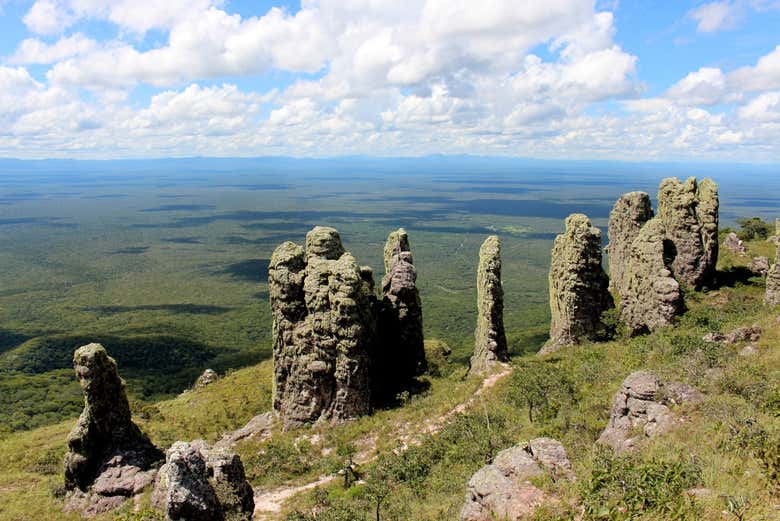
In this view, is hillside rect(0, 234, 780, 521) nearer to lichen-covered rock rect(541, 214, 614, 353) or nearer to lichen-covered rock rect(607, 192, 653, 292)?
lichen-covered rock rect(541, 214, 614, 353)

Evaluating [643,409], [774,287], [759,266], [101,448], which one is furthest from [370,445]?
[759,266]

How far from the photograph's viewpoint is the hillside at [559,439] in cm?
931

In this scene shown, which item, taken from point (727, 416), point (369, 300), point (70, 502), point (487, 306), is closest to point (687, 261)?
point (487, 306)

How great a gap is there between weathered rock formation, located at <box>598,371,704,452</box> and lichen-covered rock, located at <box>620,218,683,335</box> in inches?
561

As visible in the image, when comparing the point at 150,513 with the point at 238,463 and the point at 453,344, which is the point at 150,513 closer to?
the point at 238,463

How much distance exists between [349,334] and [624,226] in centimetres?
2582

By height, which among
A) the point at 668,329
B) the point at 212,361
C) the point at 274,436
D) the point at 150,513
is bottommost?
the point at 212,361

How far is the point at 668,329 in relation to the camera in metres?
24.6

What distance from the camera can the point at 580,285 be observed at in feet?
97.7

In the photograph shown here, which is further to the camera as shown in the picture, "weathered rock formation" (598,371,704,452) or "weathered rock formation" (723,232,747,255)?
"weathered rock formation" (723,232,747,255)

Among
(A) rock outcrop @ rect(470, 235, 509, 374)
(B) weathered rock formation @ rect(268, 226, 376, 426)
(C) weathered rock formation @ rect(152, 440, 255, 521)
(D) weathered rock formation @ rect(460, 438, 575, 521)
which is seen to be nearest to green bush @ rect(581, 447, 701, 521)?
(D) weathered rock formation @ rect(460, 438, 575, 521)

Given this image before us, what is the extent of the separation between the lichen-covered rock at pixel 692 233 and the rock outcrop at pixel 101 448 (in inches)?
1297

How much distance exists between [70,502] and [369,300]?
1737 centimetres

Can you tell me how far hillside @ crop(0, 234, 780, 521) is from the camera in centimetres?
931
